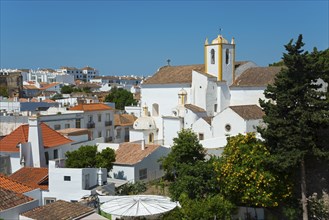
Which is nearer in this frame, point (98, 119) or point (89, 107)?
point (89, 107)

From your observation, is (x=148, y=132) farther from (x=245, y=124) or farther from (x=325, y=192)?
(x=325, y=192)

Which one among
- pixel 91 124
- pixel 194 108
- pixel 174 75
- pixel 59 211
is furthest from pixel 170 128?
pixel 59 211

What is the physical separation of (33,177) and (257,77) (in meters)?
21.4

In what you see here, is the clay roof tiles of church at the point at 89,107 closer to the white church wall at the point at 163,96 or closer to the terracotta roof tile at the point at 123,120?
the terracotta roof tile at the point at 123,120

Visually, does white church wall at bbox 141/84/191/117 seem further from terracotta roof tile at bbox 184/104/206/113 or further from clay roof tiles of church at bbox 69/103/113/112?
clay roof tiles of church at bbox 69/103/113/112

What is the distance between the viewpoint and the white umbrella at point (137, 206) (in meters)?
17.5

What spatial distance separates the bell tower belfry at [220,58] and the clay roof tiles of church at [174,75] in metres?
1.36

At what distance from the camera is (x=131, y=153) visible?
30.8m

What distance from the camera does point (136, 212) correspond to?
690 inches

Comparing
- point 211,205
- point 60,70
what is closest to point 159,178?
point 211,205

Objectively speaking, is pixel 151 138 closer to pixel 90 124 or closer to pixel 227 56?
pixel 90 124

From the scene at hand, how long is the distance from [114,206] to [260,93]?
21.0 metres

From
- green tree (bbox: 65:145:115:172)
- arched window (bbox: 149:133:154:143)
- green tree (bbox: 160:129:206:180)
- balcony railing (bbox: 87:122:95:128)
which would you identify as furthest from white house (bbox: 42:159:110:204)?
balcony railing (bbox: 87:122:95:128)

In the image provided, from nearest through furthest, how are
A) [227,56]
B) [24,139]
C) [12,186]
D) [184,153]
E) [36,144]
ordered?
[12,186] < [184,153] < [36,144] < [24,139] < [227,56]
